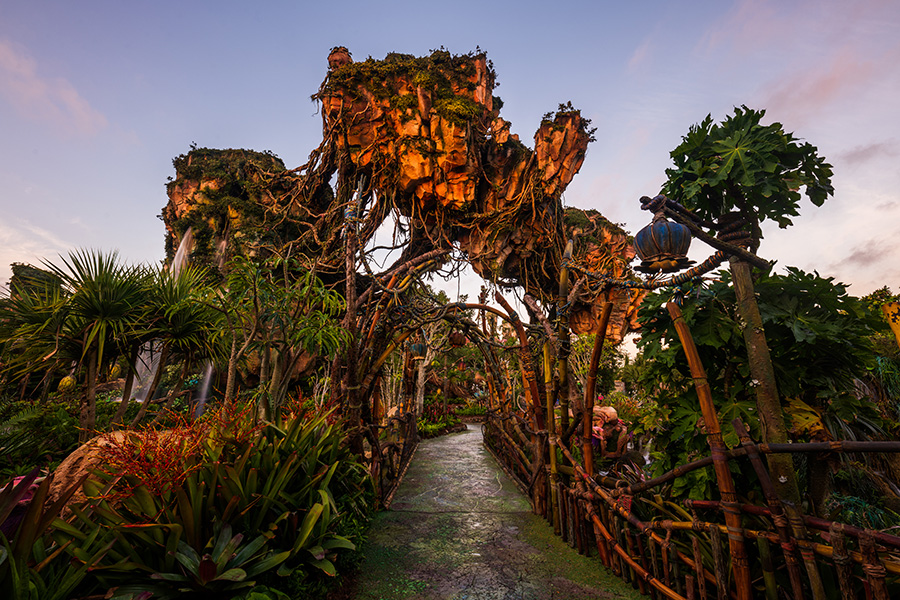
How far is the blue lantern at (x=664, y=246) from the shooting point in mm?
2264

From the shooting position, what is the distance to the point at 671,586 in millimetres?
2443

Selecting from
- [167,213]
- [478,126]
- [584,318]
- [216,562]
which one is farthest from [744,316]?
[167,213]

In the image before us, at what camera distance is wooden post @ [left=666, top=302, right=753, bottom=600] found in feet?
6.70

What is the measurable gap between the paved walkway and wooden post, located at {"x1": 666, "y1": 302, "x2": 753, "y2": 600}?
39.1 inches

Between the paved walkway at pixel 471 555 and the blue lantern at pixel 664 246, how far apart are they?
7.97 feet

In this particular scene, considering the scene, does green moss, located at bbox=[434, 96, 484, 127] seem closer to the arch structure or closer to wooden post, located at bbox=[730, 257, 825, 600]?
the arch structure

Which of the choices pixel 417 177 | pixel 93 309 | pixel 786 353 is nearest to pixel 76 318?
pixel 93 309

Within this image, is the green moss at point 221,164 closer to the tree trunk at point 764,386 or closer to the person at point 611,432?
the person at point 611,432

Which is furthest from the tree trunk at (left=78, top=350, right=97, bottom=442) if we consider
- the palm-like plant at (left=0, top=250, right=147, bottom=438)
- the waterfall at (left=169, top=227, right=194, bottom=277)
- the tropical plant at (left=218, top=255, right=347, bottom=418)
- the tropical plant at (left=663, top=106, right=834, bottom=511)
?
the waterfall at (left=169, top=227, right=194, bottom=277)

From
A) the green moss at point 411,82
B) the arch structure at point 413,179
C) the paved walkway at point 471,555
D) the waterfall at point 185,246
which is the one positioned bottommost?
the paved walkway at point 471,555

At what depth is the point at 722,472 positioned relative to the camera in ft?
7.06

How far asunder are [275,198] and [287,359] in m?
13.6

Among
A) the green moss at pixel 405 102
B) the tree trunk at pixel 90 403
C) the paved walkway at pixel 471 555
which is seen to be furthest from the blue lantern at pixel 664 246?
the green moss at pixel 405 102

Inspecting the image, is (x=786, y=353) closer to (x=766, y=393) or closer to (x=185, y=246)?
(x=766, y=393)
